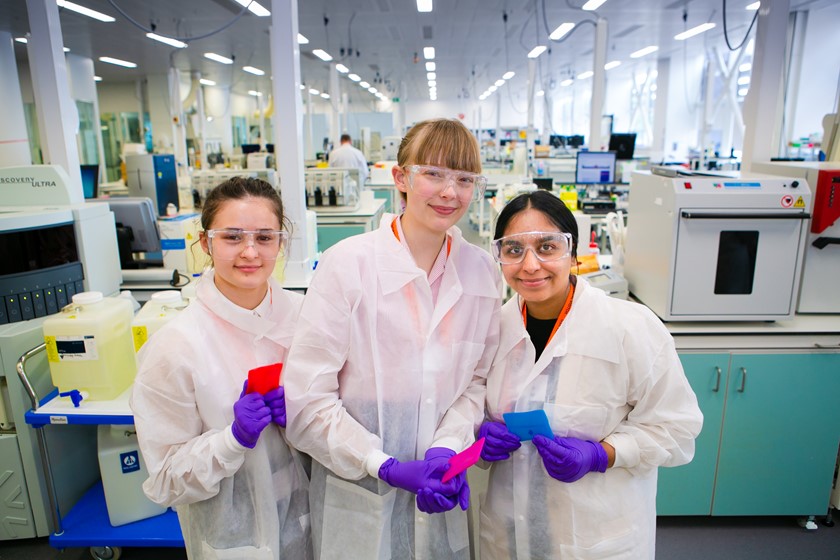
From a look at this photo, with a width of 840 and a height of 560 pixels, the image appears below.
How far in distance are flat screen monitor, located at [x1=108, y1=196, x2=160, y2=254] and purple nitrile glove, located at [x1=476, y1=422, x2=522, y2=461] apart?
2576 mm

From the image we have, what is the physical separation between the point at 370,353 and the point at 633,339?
0.62 metres

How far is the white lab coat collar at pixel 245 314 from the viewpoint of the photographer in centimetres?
131

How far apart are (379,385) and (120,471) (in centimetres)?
145

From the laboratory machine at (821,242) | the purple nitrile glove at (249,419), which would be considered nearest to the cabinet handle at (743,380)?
the laboratory machine at (821,242)

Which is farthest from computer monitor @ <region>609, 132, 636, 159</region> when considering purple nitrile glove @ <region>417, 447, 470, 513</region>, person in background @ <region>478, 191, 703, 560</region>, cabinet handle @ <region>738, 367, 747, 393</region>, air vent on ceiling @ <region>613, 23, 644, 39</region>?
purple nitrile glove @ <region>417, 447, 470, 513</region>

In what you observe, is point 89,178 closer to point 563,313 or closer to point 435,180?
point 435,180

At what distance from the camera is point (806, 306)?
233 cm

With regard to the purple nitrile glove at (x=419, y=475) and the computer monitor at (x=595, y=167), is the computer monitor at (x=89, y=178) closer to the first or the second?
the computer monitor at (x=595, y=167)

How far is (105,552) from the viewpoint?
2188 millimetres

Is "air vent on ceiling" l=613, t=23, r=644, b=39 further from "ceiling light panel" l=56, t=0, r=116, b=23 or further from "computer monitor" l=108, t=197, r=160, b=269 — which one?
"computer monitor" l=108, t=197, r=160, b=269

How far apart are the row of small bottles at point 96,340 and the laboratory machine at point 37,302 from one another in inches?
11.1

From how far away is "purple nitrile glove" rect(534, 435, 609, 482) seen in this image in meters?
1.23

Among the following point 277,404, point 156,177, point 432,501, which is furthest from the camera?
point 156,177

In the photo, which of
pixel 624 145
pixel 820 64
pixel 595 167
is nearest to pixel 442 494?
pixel 595 167
